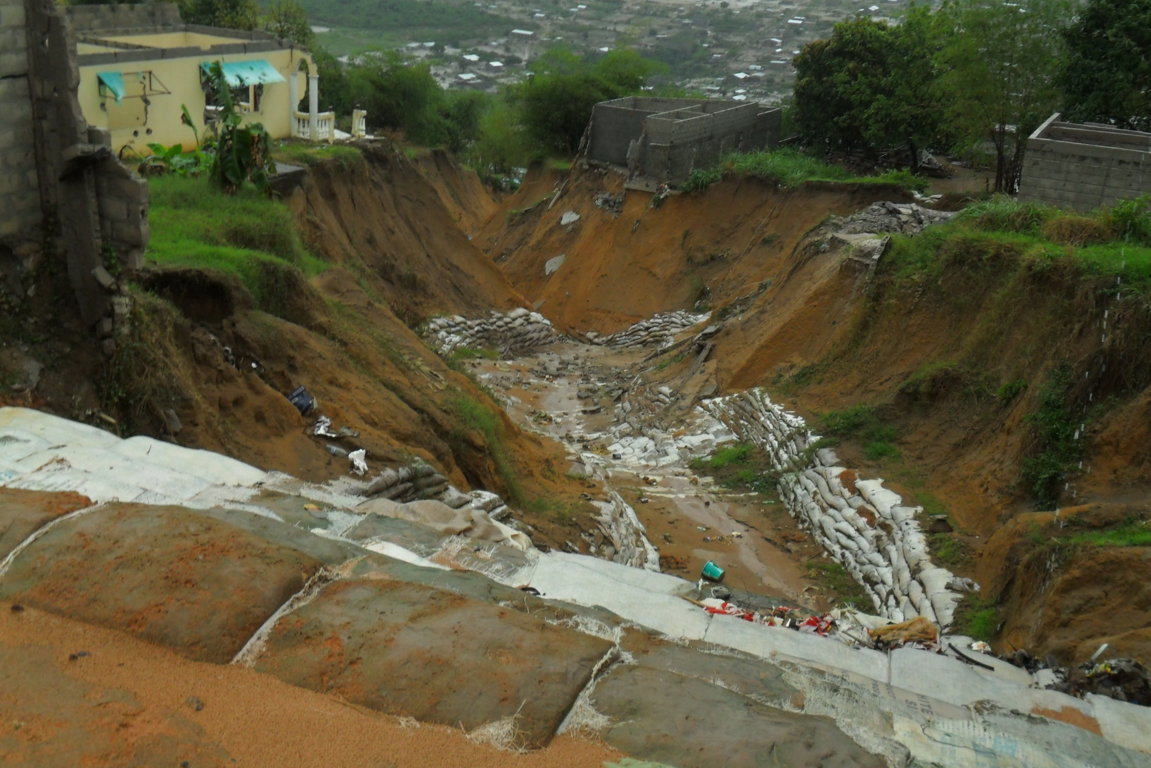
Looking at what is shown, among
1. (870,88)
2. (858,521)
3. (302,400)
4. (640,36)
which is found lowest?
(858,521)

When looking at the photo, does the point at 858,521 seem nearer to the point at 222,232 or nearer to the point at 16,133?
the point at 222,232

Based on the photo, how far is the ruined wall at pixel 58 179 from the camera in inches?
313

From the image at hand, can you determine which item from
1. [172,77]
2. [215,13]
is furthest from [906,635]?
[215,13]

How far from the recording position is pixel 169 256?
10.9m

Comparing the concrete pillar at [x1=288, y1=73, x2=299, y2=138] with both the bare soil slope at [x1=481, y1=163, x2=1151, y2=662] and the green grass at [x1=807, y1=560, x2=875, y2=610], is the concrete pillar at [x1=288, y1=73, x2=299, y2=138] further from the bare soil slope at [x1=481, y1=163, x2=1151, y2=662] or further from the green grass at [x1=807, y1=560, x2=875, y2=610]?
the green grass at [x1=807, y1=560, x2=875, y2=610]

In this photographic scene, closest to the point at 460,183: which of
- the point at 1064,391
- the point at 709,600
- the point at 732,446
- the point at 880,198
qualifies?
the point at 880,198

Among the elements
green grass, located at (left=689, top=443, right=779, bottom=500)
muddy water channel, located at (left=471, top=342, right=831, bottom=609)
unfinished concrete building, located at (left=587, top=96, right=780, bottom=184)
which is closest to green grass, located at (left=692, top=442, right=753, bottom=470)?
green grass, located at (left=689, top=443, right=779, bottom=500)

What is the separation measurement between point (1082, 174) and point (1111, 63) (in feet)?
18.1

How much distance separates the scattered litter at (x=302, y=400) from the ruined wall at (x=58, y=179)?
203 centimetres

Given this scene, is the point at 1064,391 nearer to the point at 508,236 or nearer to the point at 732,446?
the point at 732,446

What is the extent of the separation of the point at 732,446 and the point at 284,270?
23.4 feet

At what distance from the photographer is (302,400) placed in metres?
10.0

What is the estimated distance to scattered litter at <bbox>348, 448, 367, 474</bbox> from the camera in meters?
9.29

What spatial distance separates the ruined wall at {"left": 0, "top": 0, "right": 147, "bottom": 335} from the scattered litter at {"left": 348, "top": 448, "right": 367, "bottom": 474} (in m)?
2.29
